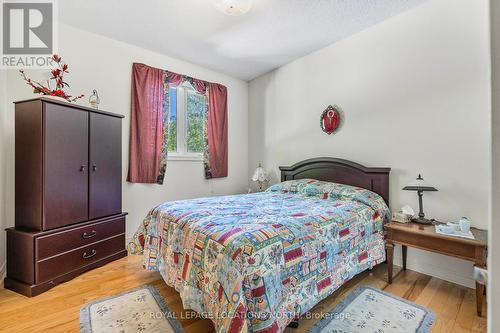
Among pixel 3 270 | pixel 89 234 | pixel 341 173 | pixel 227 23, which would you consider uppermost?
pixel 227 23

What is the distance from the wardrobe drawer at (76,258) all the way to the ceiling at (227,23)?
237cm

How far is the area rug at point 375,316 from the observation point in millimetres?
1628

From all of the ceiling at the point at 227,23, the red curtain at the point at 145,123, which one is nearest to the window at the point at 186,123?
the red curtain at the point at 145,123

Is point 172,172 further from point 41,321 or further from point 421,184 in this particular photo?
point 421,184

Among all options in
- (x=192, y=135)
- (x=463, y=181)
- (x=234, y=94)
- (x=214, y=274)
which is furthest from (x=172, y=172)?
(x=463, y=181)

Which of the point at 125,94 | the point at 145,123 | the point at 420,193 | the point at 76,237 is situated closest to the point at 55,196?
the point at 76,237

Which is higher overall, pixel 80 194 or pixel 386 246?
pixel 80 194

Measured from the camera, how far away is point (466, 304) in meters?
1.91

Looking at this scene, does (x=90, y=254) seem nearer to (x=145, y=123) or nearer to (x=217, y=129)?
(x=145, y=123)

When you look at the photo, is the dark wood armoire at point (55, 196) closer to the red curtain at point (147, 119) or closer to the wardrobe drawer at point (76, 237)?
the wardrobe drawer at point (76, 237)

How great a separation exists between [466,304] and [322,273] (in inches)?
48.4

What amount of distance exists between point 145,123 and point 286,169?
2.09m

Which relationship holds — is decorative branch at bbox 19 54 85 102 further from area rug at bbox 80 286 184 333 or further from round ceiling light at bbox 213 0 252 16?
area rug at bbox 80 286 184 333

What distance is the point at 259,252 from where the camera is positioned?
1.37 m
